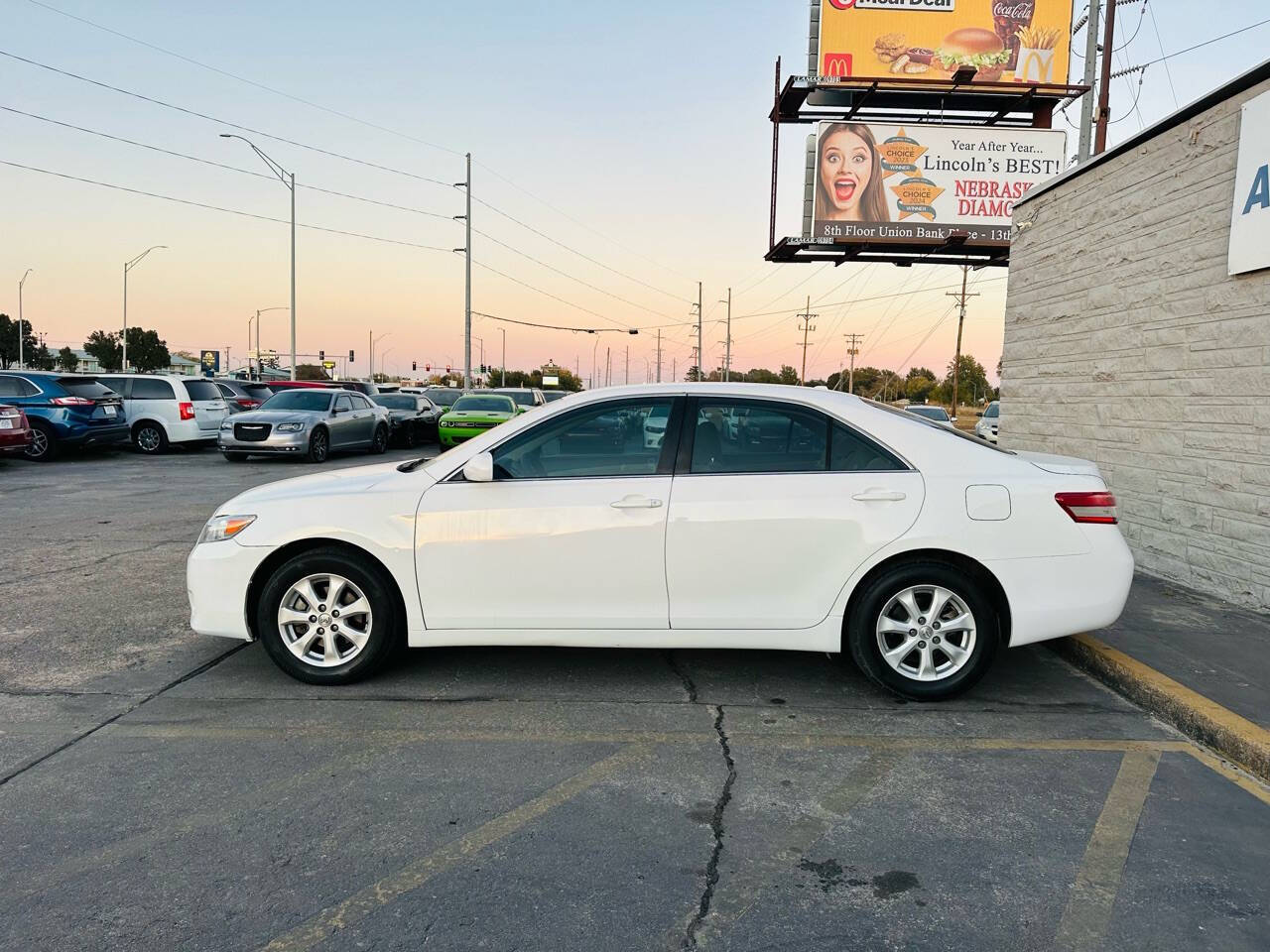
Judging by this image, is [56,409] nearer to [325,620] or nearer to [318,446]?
[318,446]

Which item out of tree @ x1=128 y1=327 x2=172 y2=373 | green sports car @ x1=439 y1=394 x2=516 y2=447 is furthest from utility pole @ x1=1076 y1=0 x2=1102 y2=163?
tree @ x1=128 y1=327 x2=172 y2=373

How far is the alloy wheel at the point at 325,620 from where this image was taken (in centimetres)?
470

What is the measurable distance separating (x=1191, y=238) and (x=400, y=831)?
23.1ft

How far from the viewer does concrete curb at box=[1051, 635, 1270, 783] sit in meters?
3.97

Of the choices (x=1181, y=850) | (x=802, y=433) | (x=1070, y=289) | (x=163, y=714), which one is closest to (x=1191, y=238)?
(x=1070, y=289)

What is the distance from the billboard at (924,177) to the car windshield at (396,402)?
12257mm

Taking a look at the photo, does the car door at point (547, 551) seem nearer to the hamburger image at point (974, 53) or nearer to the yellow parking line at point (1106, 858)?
the yellow parking line at point (1106, 858)

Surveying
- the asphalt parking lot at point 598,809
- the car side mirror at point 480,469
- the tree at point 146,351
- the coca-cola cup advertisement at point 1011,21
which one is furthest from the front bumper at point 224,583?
the tree at point 146,351

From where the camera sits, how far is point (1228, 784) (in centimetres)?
378

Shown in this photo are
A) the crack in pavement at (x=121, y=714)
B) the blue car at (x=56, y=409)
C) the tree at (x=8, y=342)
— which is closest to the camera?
the crack in pavement at (x=121, y=714)

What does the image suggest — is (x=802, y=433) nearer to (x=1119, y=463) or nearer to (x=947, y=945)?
(x=947, y=945)

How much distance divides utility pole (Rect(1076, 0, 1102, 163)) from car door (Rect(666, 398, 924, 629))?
14.2 metres

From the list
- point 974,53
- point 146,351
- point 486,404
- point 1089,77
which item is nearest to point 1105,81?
point 1089,77

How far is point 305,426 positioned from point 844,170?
1239cm
